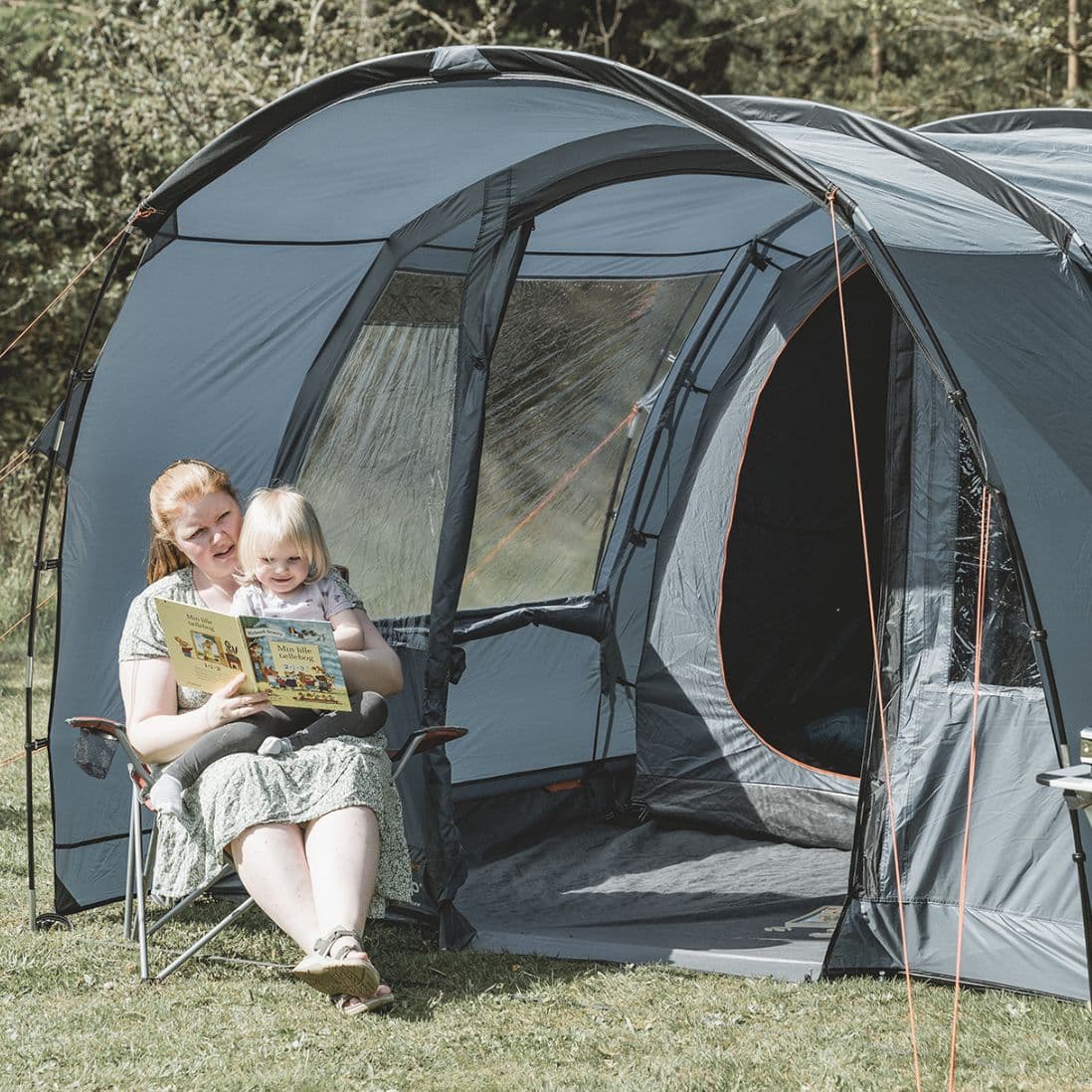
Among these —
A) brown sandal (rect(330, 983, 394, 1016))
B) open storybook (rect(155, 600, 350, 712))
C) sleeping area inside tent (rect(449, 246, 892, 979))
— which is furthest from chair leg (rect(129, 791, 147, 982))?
sleeping area inside tent (rect(449, 246, 892, 979))

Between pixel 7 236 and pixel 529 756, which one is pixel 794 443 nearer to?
pixel 529 756

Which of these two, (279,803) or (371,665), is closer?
(279,803)

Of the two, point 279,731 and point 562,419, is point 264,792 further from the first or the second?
point 562,419

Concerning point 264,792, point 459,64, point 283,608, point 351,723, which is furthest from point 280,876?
point 459,64

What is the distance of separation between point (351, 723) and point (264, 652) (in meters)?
0.31

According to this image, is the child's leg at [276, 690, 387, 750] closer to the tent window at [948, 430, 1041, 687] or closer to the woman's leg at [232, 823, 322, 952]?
the woman's leg at [232, 823, 322, 952]

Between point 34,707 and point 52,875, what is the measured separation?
2.57 m

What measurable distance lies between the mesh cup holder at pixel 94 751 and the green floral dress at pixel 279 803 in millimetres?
227

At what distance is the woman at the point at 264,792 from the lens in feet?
10.4

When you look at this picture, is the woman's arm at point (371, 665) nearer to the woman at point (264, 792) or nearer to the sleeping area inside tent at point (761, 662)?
the woman at point (264, 792)

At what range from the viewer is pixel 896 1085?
111 inches

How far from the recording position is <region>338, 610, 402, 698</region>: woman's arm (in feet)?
11.5

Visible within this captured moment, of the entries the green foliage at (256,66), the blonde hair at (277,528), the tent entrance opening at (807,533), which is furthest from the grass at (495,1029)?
the green foliage at (256,66)

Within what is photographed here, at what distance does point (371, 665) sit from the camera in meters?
3.54
